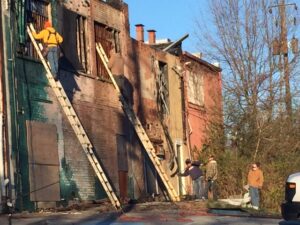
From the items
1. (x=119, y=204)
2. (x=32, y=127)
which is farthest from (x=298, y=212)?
(x=32, y=127)

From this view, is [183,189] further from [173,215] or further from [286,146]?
[173,215]

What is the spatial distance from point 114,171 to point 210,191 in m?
3.56

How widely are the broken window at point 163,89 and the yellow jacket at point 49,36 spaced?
8.90 meters

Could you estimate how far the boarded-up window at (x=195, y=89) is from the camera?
31266 mm

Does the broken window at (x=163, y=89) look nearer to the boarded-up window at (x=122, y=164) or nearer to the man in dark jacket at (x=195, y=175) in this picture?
the man in dark jacket at (x=195, y=175)

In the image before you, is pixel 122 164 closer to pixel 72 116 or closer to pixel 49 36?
pixel 72 116

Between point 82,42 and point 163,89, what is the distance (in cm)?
668

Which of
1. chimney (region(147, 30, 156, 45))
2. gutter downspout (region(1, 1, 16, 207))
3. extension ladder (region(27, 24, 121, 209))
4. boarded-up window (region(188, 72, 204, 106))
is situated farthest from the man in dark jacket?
gutter downspout (region(1, 1, 16, 207))

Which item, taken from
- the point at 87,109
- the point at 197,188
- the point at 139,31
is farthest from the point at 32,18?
the point at 139,31

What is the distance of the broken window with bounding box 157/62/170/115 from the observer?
1094 inches

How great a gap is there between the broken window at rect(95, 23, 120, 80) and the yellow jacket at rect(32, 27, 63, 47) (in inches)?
149

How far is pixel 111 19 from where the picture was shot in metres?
24.3

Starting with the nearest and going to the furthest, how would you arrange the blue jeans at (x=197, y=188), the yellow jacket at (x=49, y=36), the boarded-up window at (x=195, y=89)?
the yellow jacket at (x=49, y=36)
the blue jeans at (x=197, y=188)
the boarded-up window at (x=195, y=89)

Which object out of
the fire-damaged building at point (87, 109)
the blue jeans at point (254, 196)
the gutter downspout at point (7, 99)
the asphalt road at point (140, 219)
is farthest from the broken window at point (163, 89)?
the gutter downspout at point (7, 99)
